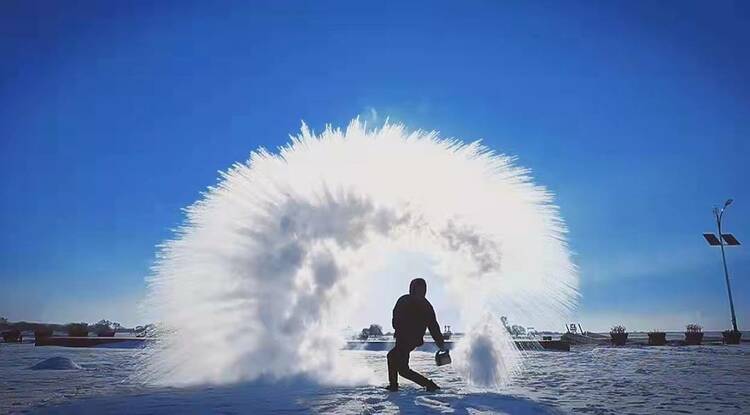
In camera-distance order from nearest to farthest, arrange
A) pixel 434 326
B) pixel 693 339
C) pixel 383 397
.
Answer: pixel 383 397
pixel 434 326
pixel 693 339

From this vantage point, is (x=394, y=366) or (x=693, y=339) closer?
(x=394, y=366)

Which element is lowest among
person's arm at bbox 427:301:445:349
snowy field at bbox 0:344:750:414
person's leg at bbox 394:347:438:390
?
snowy field at bbox 0:344:750:414

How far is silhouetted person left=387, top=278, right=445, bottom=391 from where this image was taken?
905 cm

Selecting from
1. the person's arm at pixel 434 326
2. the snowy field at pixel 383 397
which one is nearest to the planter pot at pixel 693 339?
the snowy field at pixel 383 397

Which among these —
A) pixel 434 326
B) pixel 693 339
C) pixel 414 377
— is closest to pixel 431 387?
pixel 414 377

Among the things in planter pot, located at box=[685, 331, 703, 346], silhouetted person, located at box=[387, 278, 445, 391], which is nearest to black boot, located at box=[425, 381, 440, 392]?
silhouetted person, located at box=[387, 278, 445, 391]

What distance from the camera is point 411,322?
930 centimetres

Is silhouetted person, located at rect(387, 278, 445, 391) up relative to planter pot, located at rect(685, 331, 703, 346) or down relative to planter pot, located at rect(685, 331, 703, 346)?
up

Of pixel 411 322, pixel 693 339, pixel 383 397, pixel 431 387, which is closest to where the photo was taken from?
pixel 383 397

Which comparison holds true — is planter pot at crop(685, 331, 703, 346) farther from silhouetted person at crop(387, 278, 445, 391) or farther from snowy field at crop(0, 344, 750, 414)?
silhouetted person at crop(387, 278, 445, 391)

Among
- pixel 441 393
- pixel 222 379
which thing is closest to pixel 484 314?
pixel 441 393

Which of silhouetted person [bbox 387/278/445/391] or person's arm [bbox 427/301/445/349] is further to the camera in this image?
person's arm [bbox 427/301/445/349]

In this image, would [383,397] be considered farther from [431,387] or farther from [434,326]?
[434,326]

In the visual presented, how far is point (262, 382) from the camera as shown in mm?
10508
